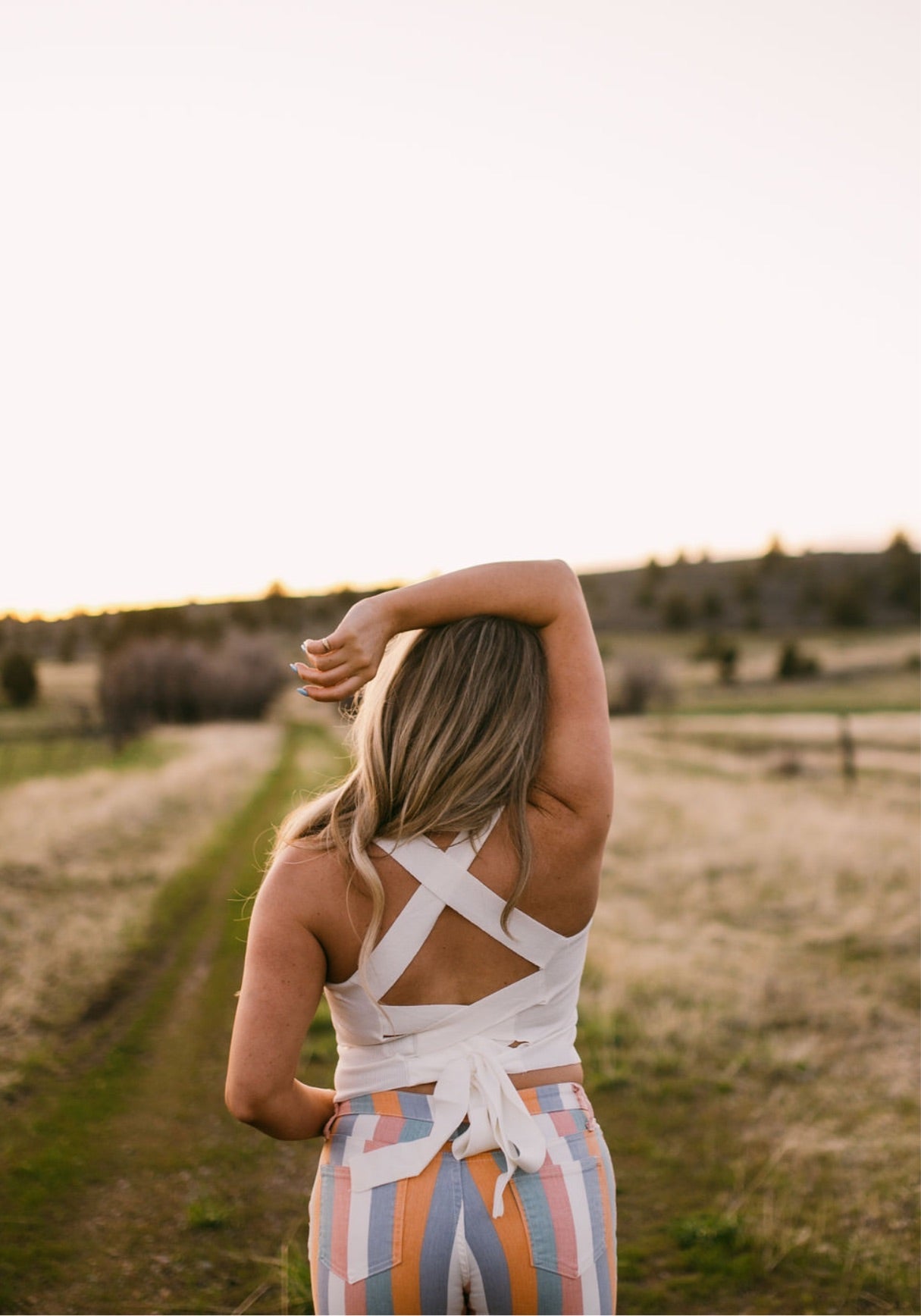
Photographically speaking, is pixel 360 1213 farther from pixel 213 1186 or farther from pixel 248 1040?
pixel 213 1186

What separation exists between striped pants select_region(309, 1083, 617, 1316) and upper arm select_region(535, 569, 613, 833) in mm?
609

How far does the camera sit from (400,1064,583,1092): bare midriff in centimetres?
171

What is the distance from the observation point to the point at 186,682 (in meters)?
37.4

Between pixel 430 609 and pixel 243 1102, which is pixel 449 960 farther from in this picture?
pixel 430 609

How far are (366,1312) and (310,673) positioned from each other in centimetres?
112

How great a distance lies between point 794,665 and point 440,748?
5096cm

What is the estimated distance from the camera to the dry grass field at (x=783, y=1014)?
14.5 ft

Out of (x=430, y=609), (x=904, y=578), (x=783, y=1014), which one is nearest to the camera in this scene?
(x=430, y=609)

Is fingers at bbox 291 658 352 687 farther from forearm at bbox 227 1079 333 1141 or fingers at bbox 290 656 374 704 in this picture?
forearm at bbox 227 1079 333 1141

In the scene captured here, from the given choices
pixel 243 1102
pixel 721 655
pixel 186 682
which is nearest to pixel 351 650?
pixel 243 1102

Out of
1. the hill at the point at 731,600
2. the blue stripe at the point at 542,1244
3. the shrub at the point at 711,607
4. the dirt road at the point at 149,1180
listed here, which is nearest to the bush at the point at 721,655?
the hill at the point at 731,600

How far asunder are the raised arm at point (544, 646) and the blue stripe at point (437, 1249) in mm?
705

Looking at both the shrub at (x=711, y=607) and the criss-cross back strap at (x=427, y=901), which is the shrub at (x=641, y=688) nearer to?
the shrub at (x=711, y=607)

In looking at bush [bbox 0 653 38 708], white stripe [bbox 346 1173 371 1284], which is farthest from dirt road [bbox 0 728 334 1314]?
bush [bbox 0 653 38 708]
